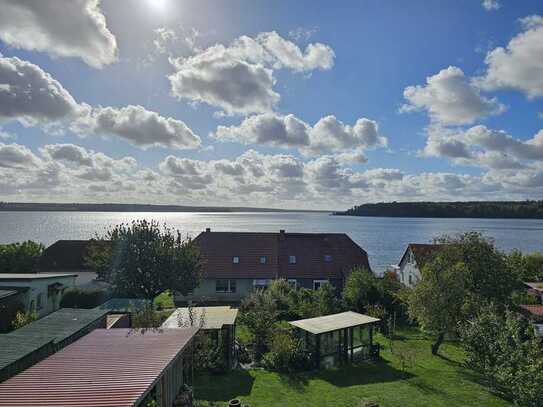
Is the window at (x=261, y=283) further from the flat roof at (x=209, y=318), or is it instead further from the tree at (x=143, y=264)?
the flat roof at (x=209, y=318)

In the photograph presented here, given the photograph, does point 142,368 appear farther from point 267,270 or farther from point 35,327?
point 267,270

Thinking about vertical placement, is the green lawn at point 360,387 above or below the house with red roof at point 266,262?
below

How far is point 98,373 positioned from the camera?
39.6 ft

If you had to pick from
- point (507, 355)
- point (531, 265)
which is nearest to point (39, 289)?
point (507, 355)

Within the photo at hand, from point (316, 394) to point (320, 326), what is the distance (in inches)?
197

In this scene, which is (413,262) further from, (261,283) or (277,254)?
(261,283)

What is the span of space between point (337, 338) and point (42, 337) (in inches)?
578

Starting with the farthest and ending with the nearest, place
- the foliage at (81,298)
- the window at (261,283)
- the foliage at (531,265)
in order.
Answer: the foliage at (531,265) < the window at (261,283) < the foliage at (81,298)

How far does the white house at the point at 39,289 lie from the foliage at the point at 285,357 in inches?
710

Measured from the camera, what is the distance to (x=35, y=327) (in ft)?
62.2

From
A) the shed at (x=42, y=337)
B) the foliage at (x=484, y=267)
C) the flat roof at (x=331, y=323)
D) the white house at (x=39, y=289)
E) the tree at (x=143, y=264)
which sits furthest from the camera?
the tree at (x=143, y=264)

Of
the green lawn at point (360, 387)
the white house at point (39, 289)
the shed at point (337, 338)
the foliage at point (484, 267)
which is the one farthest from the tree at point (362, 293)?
the white house at point (39, 289)

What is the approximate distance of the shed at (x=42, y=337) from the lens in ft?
46.6

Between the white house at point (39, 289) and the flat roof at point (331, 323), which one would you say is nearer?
the flat roof at point (331, 323)
